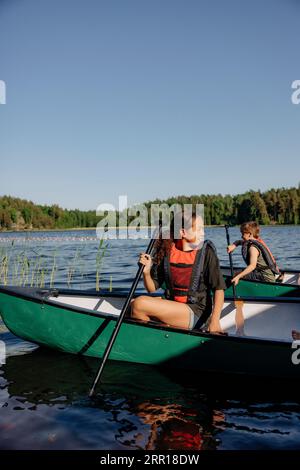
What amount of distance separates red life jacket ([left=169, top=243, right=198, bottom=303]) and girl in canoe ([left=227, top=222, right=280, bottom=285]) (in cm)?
233

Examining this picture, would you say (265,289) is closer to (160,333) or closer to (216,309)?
(216,309)

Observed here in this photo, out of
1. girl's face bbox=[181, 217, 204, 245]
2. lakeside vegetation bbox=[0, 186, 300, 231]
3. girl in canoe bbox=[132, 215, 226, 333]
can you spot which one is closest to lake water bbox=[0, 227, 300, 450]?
girl in canoe bbox=[132, 215, 226, 333]

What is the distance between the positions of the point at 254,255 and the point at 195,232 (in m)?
3.10

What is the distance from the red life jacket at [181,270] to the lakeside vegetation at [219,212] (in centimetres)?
→ 4944

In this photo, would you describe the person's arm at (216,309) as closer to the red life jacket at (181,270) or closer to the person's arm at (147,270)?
the red life jacket at (181,270)

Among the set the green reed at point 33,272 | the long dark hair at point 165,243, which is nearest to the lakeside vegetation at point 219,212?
the green reed at point 33,272

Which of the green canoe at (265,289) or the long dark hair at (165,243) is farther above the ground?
the long dark hair at (165,243)

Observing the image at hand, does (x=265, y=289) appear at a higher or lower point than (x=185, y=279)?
lower

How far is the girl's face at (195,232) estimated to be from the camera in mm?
4914

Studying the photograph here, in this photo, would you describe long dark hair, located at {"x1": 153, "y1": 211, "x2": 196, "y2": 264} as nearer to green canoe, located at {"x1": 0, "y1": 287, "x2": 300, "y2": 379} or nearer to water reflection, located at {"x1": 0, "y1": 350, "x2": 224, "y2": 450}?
green canoe, located at {"x1": 0, "y1": 287, "x2": 300, "y2": 379}

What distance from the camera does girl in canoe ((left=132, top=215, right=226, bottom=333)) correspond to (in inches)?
195

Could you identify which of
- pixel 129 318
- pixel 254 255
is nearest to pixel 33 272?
pixel 254 255

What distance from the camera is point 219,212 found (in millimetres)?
70062

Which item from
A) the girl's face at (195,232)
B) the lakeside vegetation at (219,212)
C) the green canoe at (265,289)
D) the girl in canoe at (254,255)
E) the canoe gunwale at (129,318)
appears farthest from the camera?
the lakeside vegetation at (219,212)
